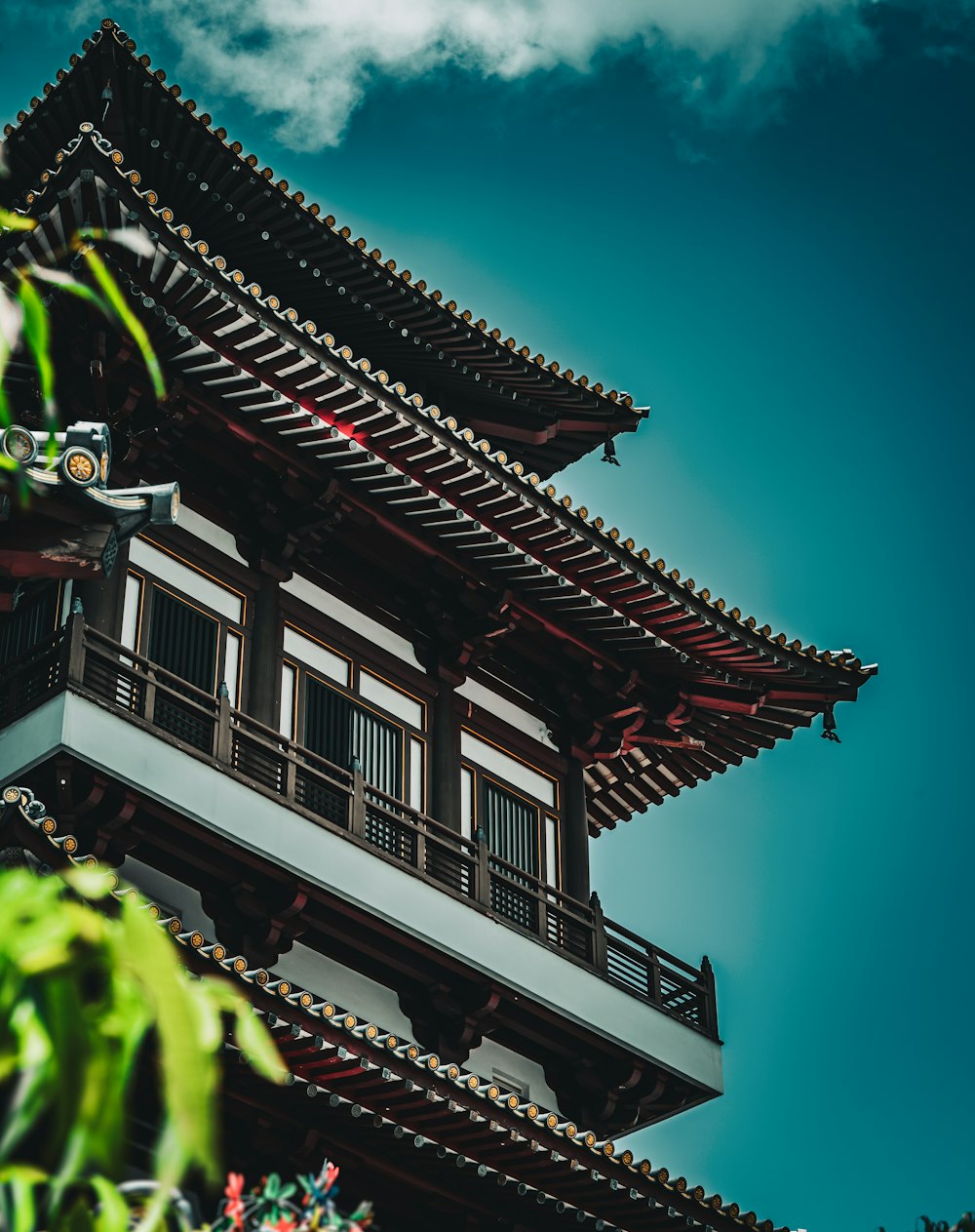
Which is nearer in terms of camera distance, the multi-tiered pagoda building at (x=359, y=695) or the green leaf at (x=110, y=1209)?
the green leaf at (x=110, y=1209)

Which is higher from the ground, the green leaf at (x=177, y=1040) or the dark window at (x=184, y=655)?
the dark window at (x=184, y=655)

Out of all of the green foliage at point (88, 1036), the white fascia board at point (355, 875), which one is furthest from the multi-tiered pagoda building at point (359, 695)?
the green foliage at point (88, 1036)

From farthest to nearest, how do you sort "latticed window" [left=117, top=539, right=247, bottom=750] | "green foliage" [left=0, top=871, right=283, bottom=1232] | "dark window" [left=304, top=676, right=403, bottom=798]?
"dark window" [left=304, top=676, right=403, bottom=798] → "latticed window" [left=117, top=539, right=247, bottom=750] → "green foliage" [left=0, top=871, right=283, bottom=1232]

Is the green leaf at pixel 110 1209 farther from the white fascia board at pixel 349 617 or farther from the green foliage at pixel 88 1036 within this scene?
the white fascia board at pixel 349 617

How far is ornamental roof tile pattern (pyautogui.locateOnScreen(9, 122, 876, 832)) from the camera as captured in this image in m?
19.3

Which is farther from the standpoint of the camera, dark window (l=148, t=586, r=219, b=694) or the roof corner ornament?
the roof corner ornament

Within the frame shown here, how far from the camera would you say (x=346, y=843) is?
1977cm

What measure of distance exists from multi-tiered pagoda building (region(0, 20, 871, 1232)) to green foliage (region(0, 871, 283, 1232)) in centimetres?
820

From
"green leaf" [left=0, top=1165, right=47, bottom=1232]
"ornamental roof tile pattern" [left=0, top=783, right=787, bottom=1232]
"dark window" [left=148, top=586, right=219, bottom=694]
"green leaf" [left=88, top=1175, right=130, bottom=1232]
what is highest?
"dark window" [left=148, top=586, right=219, bottom=694]

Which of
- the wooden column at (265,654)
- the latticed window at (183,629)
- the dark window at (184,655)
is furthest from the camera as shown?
the wooden column at (265,654)

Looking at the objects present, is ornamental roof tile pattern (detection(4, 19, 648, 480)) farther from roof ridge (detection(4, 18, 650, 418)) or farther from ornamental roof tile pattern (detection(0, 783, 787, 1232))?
ornamental roof tile pattern (detection(0, 783, 787, 1232))

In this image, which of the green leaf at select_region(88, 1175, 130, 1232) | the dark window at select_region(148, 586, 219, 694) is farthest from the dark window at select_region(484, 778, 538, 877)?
the green leaf at select_region(88, 1175, 130, 1232)

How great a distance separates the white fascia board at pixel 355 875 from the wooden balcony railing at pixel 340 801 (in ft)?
0.48

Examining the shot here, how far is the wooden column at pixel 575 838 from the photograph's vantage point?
23453mm
